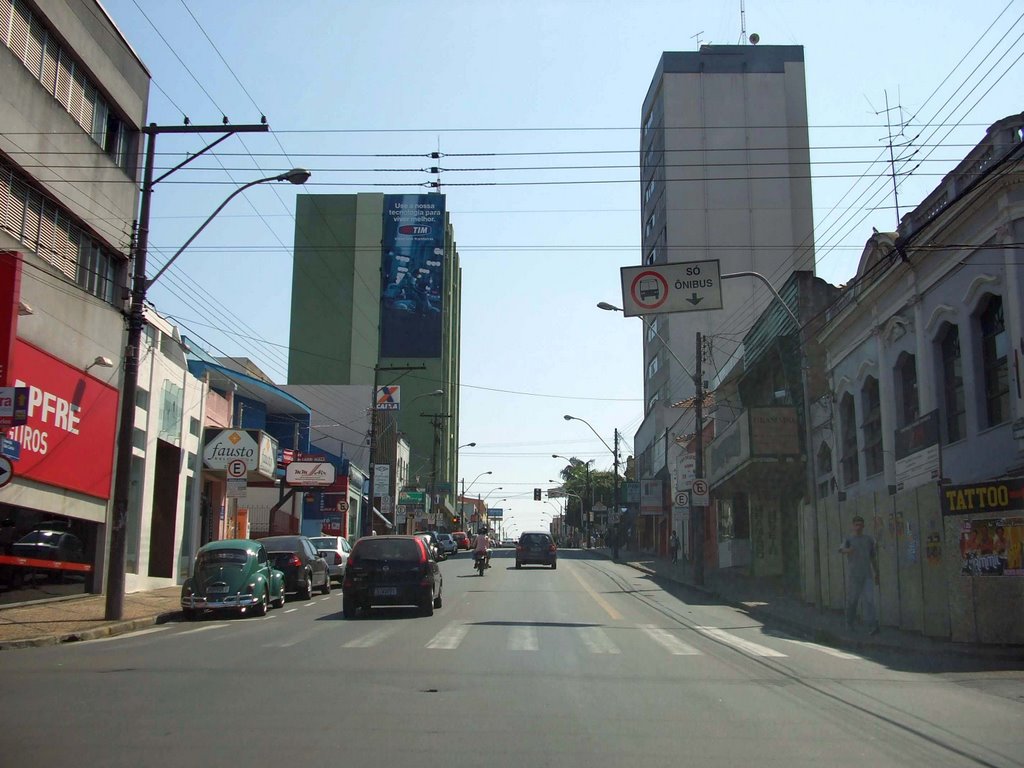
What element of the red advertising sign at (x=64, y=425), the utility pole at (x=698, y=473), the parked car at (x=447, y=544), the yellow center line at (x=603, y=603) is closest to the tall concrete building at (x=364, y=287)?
the parked car at (x=447, y=544)

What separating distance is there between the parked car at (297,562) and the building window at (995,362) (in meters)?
17.1

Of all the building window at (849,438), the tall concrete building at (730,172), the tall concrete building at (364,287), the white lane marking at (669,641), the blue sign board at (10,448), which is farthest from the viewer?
the tall concrete building at (364,287)

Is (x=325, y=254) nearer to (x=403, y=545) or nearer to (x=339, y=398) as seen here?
(x=339, y=398)

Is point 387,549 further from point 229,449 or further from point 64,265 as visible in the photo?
point 229,449

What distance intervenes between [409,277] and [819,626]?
69827 millimetres

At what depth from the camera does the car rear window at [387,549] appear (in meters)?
21.1

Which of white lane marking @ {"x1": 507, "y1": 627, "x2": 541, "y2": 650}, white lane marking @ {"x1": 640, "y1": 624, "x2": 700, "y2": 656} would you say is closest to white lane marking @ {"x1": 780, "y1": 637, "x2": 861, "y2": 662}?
white lane marking @ {"x1": 640, "y1": 624, "x2": 700, "y2": 656}

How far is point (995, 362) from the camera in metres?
19.6

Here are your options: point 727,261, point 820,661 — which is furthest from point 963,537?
point 727,261

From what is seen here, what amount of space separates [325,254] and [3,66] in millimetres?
64567

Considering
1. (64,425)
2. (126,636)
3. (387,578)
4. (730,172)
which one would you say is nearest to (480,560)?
(387,578)

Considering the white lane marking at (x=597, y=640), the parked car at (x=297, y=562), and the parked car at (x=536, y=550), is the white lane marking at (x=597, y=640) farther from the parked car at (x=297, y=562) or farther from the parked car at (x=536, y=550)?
the parked car at (x=536, y=550)

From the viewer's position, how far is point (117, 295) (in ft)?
89.6

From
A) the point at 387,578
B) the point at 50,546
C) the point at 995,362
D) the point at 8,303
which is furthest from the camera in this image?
the point at 50,546
